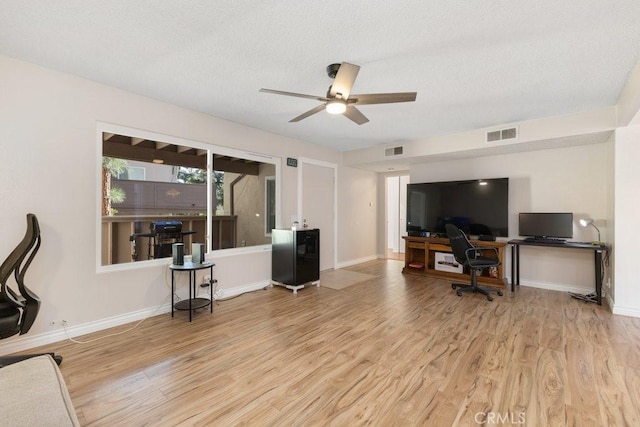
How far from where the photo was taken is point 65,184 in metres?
2.71

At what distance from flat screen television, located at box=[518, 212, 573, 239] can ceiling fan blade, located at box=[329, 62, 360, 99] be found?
3.71 m

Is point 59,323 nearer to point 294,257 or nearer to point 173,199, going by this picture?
point 173,199

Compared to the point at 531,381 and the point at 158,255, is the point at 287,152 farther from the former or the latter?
the point at 531,381

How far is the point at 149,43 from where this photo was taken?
2.21 m

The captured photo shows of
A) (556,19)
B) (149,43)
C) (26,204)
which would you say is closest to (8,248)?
(26,204)

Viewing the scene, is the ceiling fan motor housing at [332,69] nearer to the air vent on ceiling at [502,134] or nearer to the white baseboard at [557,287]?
the air vent on ceiling at [502,134]

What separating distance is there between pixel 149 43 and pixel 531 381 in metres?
3.81

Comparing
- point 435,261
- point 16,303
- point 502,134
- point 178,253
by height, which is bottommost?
point 435,261

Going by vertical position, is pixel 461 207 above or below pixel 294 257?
above

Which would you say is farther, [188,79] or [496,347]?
[188,79]

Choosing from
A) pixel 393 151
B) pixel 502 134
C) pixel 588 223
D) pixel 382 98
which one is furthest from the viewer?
pixel 393 151

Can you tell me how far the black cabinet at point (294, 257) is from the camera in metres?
4.23

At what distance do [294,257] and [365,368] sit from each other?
219cm

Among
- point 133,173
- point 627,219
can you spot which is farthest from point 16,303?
point 627,219
